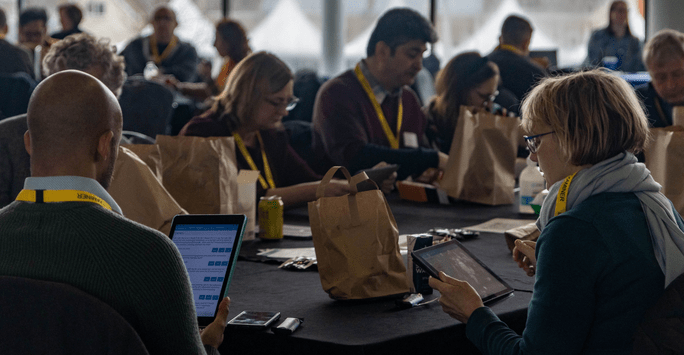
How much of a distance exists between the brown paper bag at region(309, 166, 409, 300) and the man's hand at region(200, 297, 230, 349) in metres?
0.32

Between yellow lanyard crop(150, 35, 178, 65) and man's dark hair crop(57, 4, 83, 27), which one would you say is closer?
man's dark hair crop(57, 4, 83, 27)

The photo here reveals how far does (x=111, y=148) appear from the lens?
1036mm

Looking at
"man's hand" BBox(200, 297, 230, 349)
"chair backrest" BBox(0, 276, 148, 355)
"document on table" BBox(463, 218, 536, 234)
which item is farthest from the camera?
"document on table" BBox(463, 218, 536, 234)

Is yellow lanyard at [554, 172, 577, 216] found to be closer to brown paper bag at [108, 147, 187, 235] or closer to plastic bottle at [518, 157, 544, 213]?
brown paper bag at [108, 147, 187, 235]

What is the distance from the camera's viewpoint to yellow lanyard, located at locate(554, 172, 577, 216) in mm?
1210

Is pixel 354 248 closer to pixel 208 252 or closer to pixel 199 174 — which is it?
pixel 208 252

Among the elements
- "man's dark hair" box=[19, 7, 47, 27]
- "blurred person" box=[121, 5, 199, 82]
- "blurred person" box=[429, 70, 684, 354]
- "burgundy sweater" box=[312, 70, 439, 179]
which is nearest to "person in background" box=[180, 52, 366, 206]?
"burgundy sweater" box=[312, 70, 439, 179]

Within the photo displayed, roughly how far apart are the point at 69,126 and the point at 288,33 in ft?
27.9

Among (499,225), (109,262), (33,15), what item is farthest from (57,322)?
(33,15)

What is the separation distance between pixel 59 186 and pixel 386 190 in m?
2.18

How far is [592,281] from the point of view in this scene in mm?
1129

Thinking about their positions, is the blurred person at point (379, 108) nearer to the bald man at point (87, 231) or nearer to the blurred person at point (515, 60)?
the blurred person at point (515, 60)

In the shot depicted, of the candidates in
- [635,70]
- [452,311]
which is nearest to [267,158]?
[452,311]

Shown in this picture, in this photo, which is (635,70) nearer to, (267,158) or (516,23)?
(516,23)
